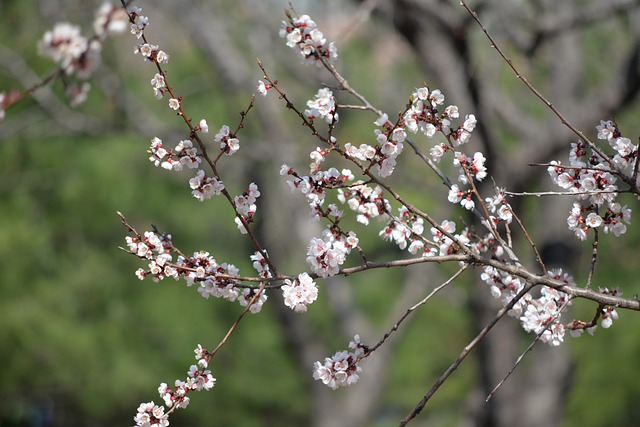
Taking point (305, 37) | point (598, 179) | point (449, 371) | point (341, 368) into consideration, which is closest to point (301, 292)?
point (341, 368)

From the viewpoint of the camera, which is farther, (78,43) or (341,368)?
(341,368)

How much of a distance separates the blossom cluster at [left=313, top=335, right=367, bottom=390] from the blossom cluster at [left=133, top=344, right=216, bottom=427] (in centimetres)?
21

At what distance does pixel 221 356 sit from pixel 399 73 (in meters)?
5.76

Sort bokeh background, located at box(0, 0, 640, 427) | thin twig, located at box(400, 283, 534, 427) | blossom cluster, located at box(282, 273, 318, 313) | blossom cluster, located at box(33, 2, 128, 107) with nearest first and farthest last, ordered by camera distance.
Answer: blossom cluster, located at box(33, 2, 128, 107)
thin twig, located at box(400, 283, 534, 427)
blossom cluster, located at box(282, 273, 318, 313)
bokeh background, located at box(0, 0, 640, 427)

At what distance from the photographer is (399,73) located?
34.6 feet

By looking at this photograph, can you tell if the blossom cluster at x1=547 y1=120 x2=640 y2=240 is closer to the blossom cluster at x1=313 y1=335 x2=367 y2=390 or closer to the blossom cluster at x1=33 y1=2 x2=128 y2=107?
the blossom cluster at x1=313 y1=335 x2=367 y2=390

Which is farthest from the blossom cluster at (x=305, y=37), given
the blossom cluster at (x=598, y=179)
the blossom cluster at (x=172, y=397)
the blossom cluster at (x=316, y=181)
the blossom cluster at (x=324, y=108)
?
the blossom cluster at (x=172, y=397)

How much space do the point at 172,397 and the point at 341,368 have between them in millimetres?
333

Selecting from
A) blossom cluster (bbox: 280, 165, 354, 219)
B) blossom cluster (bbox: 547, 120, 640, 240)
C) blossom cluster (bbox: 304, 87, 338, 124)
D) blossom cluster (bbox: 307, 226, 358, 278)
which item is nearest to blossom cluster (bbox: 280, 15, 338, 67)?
blossom cluster (bbox: 304, 87, 338, 124)

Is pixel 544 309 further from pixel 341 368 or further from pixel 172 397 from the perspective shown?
pixel 172 397

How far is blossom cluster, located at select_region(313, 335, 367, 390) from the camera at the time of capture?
1429 millimetres

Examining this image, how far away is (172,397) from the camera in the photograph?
1419mm

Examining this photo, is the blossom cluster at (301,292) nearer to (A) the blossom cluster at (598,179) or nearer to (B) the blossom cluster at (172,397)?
(B) the blossom cluster at (172,397)

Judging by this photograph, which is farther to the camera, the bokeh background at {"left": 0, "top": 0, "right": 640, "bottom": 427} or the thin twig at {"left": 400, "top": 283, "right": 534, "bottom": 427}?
the bokeh background at {"left": 0, "top": 0, "right": 640, "bottom": 427}
